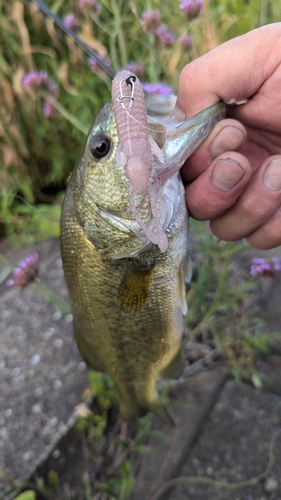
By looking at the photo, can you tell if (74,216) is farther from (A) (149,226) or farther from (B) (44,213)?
(B) (44,213)

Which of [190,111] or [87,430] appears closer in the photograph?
[190,111]

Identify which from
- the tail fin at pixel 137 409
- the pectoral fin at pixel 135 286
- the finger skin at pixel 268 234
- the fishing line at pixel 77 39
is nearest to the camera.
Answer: the pectoral fin at pixel 135 286

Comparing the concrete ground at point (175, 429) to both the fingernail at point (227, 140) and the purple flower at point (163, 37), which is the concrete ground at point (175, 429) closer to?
the fingernail at point (227, 140)

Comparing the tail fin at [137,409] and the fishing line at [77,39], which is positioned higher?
the fishing line at [77,39]

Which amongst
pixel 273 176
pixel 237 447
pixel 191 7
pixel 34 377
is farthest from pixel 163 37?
pixel 237 447

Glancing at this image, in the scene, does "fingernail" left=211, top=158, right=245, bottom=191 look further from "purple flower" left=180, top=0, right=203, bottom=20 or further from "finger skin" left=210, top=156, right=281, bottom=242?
"purple flower" left=180, top=0, right=203, bottom=20

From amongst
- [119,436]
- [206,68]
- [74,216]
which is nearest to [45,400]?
[119,436]

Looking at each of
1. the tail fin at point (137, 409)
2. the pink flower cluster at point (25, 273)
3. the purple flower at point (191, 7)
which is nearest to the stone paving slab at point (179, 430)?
the tail fin at point (137, 409)
